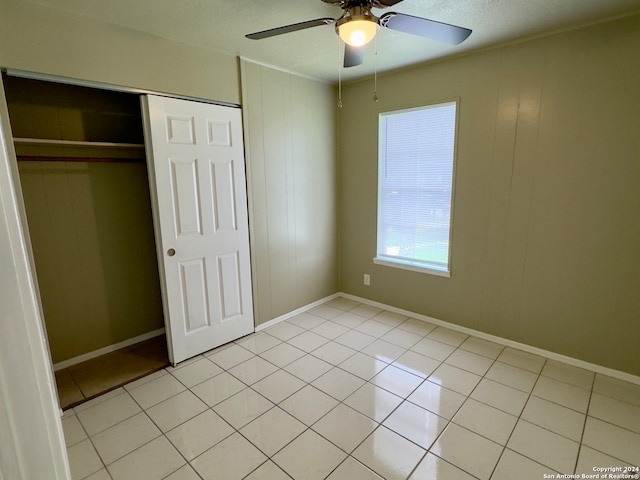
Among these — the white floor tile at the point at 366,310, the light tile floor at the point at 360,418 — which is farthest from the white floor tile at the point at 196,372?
the white floor tile at the point at 366,310

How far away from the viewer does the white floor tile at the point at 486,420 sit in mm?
1927

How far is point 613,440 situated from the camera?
186 centimetres

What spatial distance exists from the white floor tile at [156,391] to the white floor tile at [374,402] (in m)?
1.25

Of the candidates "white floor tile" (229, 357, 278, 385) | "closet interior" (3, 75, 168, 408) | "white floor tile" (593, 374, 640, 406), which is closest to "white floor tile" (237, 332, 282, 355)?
"white floor tile" (229, 357, 278, 385)

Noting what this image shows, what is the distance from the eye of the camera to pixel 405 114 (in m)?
3.28

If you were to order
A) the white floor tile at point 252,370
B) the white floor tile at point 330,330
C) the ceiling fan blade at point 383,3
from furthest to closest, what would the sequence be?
the white floor tile at point 330,330
the white floor tile at point 252,370
the ceiling fan blade at point 383,3

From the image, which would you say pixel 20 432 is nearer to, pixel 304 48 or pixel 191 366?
pixel 191 366

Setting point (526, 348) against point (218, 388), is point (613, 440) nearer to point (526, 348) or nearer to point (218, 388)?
point (526, 348)

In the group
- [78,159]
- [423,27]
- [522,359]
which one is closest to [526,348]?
[522,359]

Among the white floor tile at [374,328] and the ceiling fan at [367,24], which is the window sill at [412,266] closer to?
the white floor tile at [374,328]

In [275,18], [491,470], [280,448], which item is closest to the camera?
[491,470]

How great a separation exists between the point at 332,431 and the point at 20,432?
6.00 feet

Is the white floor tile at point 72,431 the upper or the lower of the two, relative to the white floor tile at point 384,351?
lower

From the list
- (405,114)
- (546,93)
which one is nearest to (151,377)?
(405,114)
